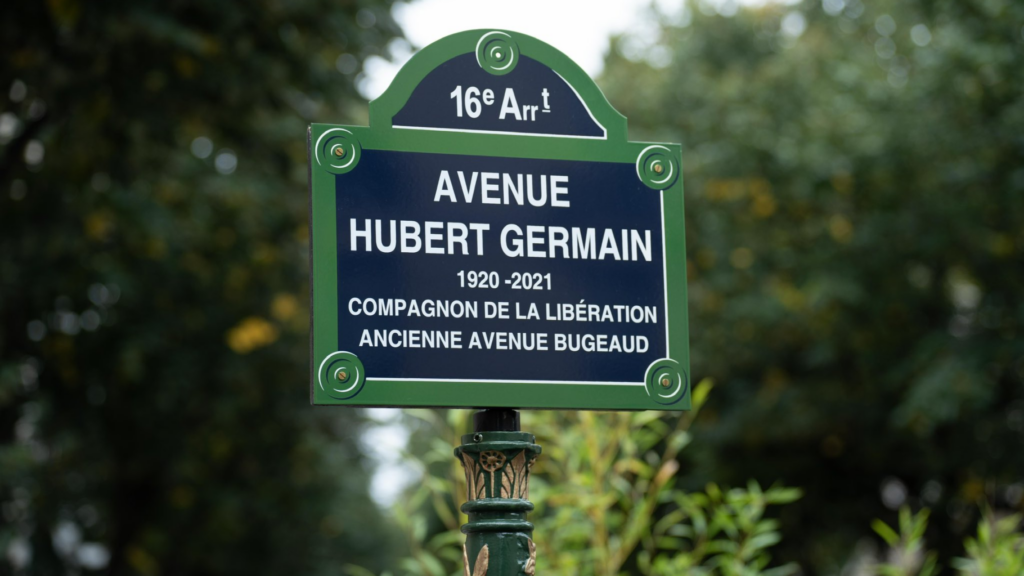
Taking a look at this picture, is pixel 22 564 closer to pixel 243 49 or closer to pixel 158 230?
pixel 158 230

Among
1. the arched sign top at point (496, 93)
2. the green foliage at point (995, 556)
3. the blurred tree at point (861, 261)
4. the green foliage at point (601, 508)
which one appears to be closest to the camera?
the arched sign top at point (496, 93)

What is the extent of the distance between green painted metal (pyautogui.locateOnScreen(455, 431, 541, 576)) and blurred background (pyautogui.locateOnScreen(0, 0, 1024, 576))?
5751mm

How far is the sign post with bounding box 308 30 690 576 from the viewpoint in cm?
253

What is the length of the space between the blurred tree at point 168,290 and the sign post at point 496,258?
5.77 m

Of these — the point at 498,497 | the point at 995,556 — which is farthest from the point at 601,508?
the point at 498,497

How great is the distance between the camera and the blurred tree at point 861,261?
1283 cm

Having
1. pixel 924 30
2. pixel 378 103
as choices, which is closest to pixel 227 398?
pixel 924 30

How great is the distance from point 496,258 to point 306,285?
1172 cm

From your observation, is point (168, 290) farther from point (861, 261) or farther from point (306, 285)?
point (861, 261)

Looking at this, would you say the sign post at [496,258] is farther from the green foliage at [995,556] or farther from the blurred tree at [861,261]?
the blurred tree at [861,261]

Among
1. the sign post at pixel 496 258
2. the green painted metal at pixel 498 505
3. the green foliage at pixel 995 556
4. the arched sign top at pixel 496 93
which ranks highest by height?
the arched sign top at pixel 496 93

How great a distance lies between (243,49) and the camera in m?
8.84

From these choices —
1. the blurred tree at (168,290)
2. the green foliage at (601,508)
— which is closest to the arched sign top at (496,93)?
the green foliage at (601,508)

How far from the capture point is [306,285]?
14086 mm
